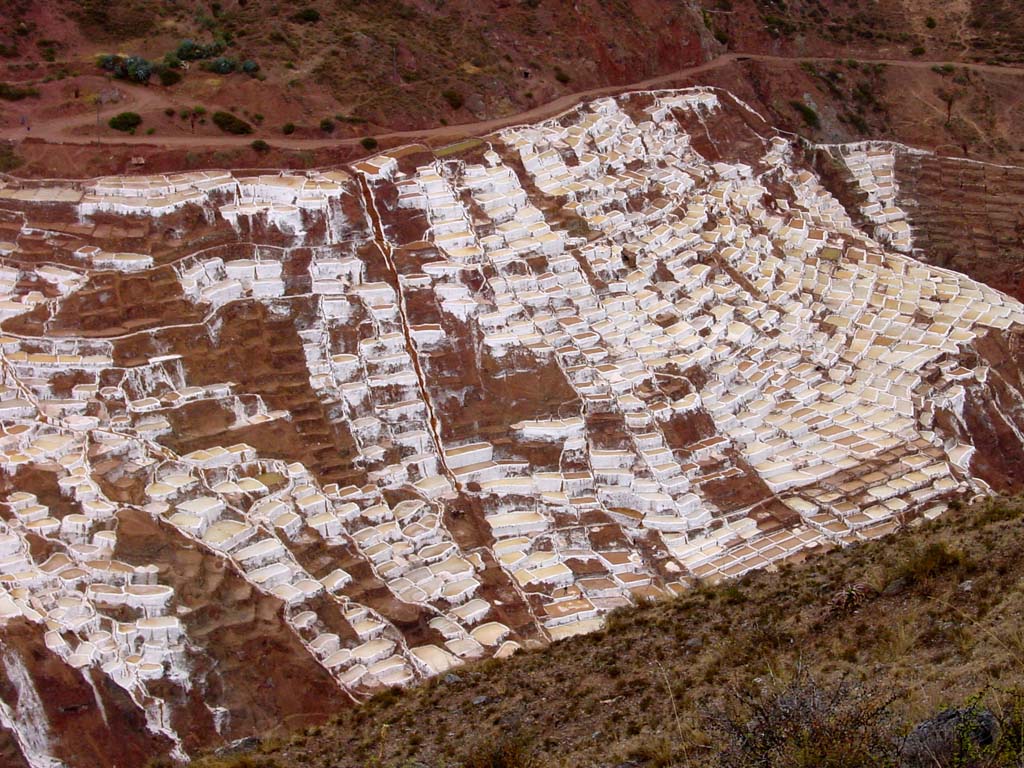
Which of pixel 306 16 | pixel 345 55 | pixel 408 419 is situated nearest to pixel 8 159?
pixel 345 55

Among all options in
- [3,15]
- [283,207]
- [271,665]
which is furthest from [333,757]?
[3,15]

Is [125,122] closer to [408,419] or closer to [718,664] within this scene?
[408,419]

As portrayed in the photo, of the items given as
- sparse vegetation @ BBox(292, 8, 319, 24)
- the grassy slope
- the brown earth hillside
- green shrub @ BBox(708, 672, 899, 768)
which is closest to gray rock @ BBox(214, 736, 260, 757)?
the grassy slope

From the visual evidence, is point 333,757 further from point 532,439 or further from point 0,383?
point 0,383

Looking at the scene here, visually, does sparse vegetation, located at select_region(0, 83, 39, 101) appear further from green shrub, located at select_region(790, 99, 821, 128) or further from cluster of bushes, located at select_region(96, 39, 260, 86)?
green shrub, located at select_region(790, 99, 821, 128)

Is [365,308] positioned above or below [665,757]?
above

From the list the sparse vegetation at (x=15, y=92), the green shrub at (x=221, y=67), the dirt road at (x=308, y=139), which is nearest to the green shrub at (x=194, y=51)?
the green shrub at (x=221, y=67)
